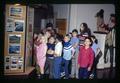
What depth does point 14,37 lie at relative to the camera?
2727 millimetres

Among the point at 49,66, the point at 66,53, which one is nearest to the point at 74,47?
the point at 66,53

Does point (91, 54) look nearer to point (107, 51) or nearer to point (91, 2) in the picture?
point (107, 51)

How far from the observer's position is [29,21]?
108 inches

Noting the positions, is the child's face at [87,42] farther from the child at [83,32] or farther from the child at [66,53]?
the child at [66,53]

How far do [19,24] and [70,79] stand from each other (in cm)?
88

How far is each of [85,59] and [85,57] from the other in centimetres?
2

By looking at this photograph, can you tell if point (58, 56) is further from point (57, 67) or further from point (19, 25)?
point (19, 25)

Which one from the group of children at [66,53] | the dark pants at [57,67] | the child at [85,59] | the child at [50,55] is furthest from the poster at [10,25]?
the child at [85,59]

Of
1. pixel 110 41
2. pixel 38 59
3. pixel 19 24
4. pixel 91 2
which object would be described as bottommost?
pixel 38 59

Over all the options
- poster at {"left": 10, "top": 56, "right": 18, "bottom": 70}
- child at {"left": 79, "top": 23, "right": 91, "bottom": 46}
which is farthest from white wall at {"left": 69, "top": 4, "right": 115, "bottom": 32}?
poster at {"left": 10, "top": 56, "right": 18, "bottom": 70}

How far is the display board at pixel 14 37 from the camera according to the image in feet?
8.92

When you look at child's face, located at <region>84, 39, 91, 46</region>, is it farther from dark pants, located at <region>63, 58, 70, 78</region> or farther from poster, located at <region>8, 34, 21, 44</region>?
poster, located at <region>8, 34, 21, 44</region>

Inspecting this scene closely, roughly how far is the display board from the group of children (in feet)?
0.55
